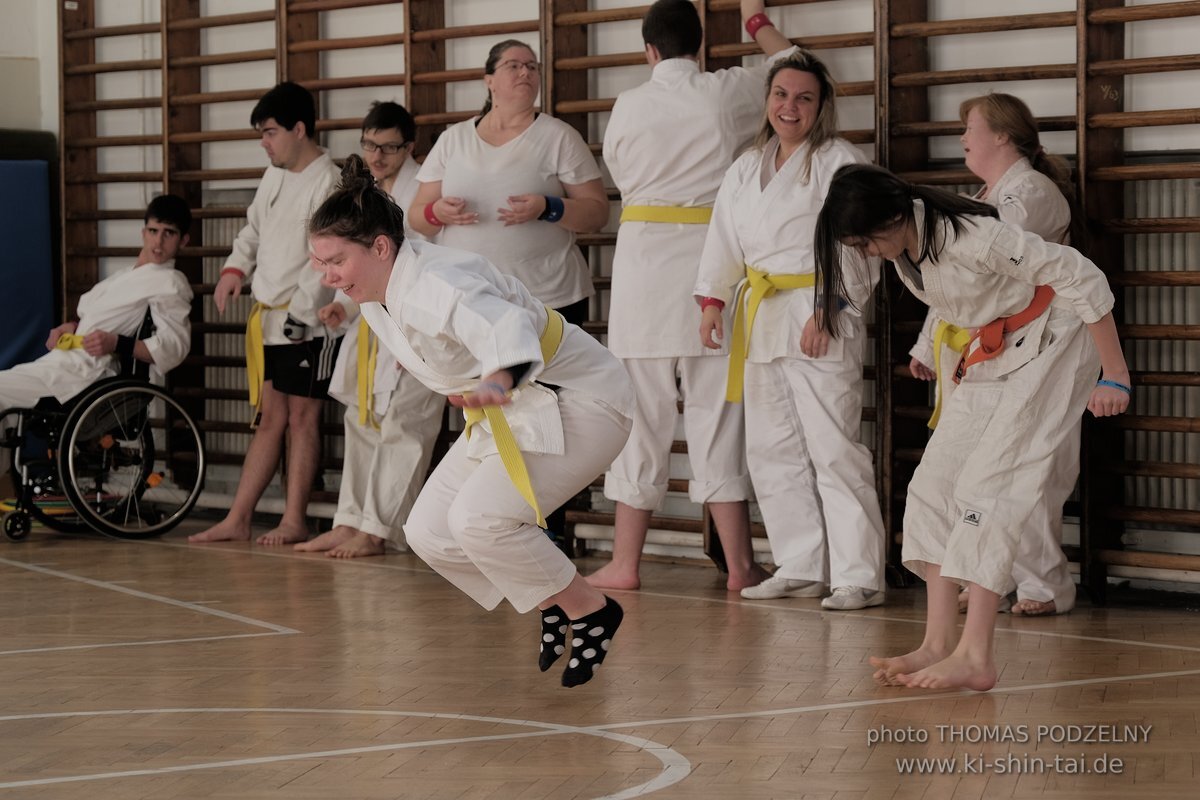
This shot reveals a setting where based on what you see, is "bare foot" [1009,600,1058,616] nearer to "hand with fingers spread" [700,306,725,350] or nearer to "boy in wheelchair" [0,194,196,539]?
"hand with fingers spread" [700,306,725,350]

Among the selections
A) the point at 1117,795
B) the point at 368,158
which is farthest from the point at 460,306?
the point at 368,158

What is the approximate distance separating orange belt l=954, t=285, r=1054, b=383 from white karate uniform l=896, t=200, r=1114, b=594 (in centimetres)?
1

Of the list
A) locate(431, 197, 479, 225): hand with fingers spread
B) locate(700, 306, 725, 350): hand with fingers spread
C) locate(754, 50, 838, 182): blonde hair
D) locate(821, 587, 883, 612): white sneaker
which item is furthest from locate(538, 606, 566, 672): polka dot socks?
locate(431, 197, 479, 225): hand with fingers spread

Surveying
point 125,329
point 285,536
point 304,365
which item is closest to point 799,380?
point 304,365

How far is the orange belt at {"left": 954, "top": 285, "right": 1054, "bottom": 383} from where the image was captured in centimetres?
319

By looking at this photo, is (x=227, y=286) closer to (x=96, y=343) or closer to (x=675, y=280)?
(x=96, y=343)

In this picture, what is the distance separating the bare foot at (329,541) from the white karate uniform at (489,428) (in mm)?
2187

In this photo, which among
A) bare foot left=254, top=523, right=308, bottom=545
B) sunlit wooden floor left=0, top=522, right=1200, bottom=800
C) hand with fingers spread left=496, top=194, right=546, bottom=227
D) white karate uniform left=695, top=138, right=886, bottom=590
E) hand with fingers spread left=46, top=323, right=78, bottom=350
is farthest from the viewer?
hand with fingers spread left=46, top=323, right=78, bottom=350

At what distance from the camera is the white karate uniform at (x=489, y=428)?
301 centimetres

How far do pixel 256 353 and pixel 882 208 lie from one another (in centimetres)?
315

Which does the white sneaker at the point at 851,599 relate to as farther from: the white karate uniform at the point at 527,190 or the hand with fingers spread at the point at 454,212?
the hand with fingers spread at the point at 454,212

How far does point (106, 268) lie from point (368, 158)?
2.14m

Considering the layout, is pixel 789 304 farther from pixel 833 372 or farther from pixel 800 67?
pixel 800 67

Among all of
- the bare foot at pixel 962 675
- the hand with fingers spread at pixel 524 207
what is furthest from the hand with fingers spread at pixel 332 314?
the bare foot at pixel 962 675
